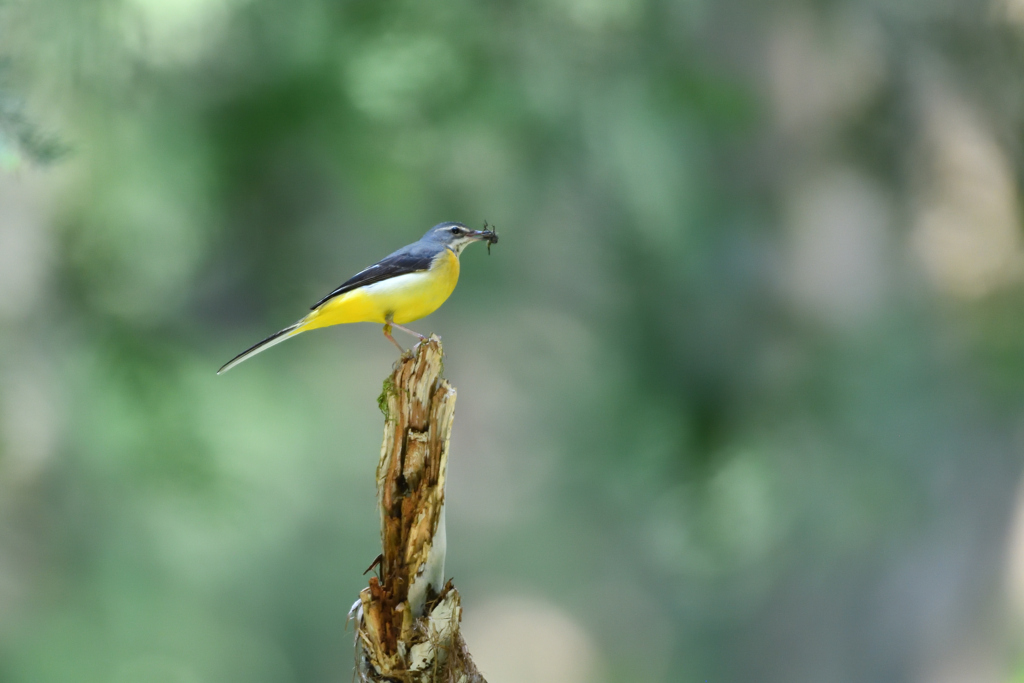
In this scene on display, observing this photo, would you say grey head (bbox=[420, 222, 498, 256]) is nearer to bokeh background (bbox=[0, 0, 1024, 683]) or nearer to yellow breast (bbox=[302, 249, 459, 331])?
yellow breast (bbox=[302, 249, 459, 331])

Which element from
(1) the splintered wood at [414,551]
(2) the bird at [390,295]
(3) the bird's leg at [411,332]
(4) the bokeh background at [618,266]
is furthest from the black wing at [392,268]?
(4) the bokeh background at [618,266]

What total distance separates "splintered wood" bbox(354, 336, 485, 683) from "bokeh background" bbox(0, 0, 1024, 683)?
9.76ft

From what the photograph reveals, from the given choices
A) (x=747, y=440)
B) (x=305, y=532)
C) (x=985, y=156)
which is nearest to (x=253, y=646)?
(x=305, y=532)

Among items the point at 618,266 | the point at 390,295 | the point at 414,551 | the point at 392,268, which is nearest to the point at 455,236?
the point at 392,268

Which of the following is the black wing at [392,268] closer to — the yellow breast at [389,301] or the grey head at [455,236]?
the yellow breast at [389,301]

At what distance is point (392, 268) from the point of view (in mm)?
2812

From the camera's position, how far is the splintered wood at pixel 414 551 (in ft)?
7.06

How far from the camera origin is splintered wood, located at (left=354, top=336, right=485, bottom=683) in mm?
2150

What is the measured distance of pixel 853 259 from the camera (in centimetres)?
591

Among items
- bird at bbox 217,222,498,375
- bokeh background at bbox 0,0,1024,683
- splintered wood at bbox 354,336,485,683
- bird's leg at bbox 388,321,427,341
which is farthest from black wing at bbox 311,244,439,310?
bokeh background at bbox 0,0,1024,683

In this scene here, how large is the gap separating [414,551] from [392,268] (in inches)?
38.3

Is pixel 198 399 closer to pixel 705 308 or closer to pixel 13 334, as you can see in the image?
pixel 13 334

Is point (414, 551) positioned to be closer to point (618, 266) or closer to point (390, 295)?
point (390, 295)

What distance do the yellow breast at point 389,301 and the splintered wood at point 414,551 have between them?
385 mm
